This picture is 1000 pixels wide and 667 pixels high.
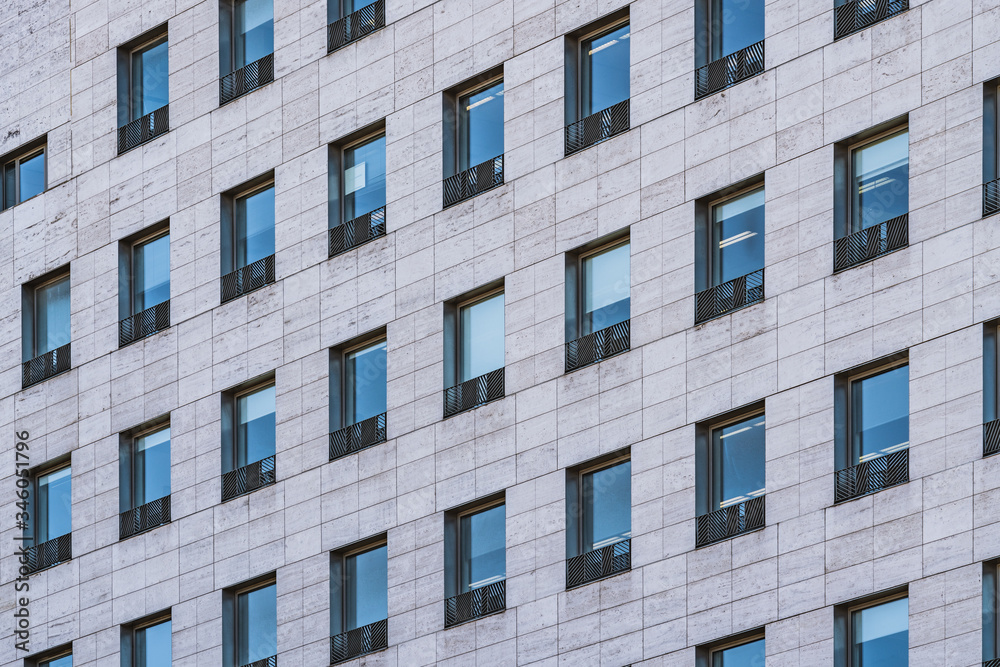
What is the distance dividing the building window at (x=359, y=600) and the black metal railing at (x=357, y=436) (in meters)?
1.85

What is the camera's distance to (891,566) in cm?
4722

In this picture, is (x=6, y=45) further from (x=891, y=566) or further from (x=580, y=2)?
(x=891, y=566)

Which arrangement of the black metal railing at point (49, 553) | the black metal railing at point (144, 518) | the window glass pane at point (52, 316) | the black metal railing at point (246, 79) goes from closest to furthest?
the black metal railing at point (144, 518) → the black metal railing at point (246, 79) → the black metal railing at point (49, 553) → the window glass pane at point (52, 316)

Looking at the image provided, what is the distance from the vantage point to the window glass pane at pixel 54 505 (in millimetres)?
60969

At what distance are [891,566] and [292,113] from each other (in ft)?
56.2

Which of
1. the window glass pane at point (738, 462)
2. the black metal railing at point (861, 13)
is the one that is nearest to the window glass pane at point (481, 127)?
the black metal railing at point (861, 13)

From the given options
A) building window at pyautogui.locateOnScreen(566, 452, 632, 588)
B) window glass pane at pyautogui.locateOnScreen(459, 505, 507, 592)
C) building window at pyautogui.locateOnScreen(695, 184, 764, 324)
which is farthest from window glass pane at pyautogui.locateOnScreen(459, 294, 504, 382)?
building window at pyautogui.locateOnScreen(695, 184, 764, 324)

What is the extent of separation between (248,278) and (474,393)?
21.6ft

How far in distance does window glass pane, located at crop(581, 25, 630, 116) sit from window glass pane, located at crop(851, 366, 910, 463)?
26.0 feet

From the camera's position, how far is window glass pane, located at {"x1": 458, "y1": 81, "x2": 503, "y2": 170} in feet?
181

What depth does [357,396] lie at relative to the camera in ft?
185

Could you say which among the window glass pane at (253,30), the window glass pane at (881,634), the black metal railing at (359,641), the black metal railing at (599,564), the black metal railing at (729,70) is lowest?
the window glass pane at (881,634)

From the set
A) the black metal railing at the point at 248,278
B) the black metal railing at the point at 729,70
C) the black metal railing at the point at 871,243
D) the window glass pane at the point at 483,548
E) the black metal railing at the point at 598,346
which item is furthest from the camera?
the black metal railing at the point at 248,278

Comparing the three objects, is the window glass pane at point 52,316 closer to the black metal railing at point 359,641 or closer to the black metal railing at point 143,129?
the black metal railing at point 143,129
